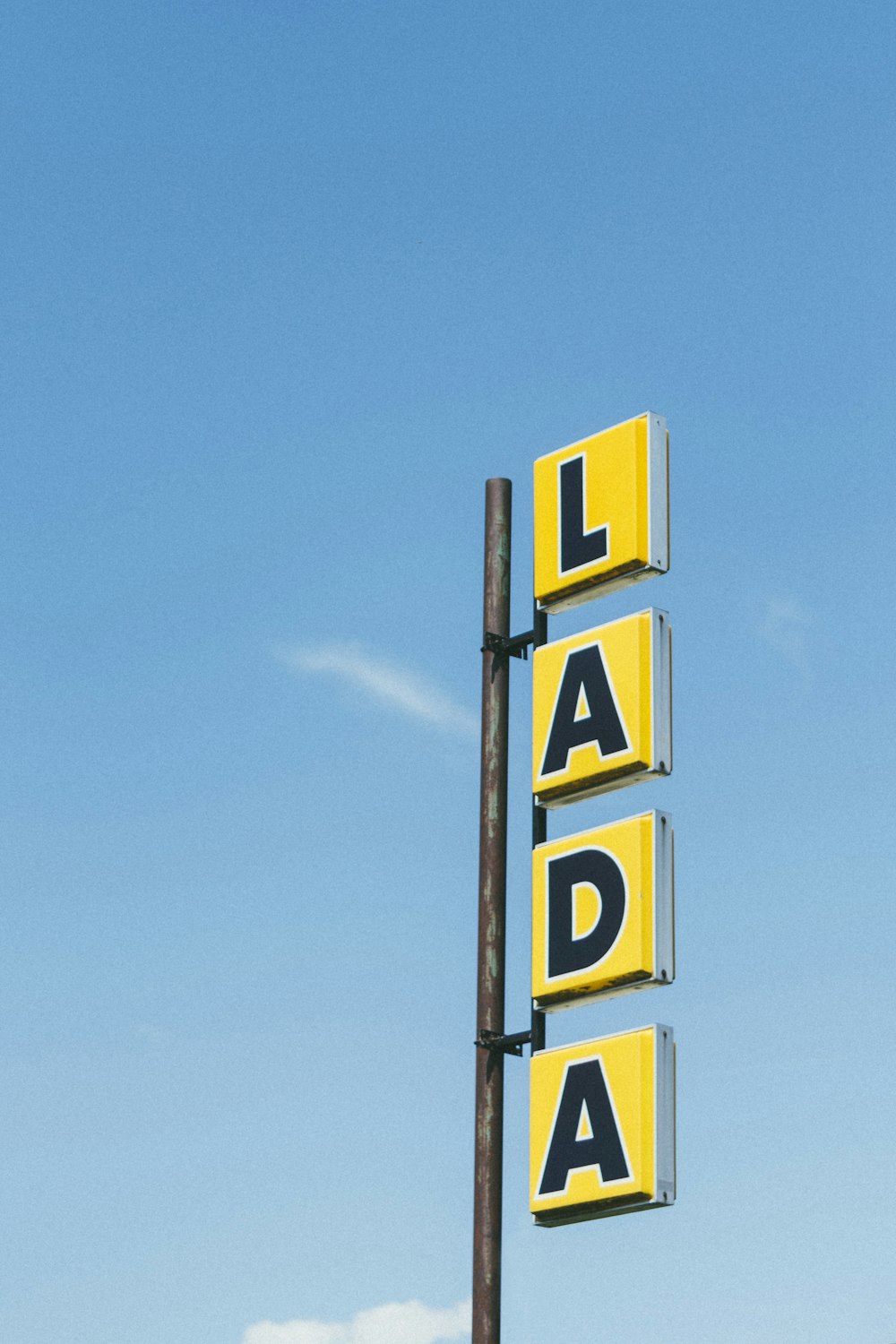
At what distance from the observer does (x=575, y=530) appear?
17.4 metres

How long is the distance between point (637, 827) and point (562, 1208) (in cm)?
263

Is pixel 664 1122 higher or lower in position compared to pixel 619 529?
lower

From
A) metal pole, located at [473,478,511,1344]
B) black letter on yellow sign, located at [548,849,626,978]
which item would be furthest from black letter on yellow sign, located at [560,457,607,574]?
black letter on yellow sign, located at [548,849,626,978]

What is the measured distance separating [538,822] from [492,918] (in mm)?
1011

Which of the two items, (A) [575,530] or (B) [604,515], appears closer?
(B) [604,515]

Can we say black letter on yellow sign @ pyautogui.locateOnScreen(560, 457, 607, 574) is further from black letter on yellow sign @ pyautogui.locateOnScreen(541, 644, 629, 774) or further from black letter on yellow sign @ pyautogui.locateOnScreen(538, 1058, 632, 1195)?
black letter on yellow sign @ pyautogui.locateOnScreen(538, 1058, 632, 1195)

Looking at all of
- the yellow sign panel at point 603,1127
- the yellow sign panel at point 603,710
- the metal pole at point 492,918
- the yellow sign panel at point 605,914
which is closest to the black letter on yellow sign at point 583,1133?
the yellow sign panel at point 603,1127

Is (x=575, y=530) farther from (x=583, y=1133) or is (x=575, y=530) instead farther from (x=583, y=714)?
(x=583, y=1133)

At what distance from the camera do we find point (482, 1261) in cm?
1519

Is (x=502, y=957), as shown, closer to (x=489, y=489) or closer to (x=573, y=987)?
(x=573, y=987)

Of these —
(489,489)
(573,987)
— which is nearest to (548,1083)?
(573,987)

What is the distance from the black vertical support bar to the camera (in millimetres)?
16062

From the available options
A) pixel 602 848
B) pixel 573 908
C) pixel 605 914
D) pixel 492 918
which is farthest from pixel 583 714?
pixel 492 918

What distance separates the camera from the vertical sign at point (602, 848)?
15281 mm
